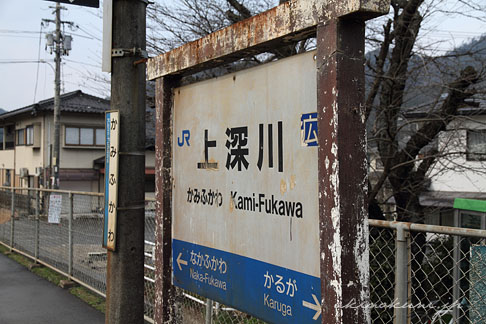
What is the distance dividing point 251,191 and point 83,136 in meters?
24.6

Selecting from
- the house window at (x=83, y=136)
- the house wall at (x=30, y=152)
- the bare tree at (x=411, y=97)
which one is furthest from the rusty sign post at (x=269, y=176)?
the house wall at (x=30, y=152)

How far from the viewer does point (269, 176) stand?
232 cm

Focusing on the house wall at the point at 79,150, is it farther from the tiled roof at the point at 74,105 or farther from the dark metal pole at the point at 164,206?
the dark metal pole at the point at 164,206

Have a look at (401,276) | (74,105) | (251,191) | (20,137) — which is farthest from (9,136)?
(401,276)

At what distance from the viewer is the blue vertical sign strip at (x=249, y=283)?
2107 millimetres

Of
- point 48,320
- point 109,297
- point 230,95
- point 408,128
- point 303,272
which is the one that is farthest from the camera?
point 408,128

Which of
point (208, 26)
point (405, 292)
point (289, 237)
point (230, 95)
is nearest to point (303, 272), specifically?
point (289, 237)

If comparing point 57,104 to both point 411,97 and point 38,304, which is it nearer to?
point 38,304

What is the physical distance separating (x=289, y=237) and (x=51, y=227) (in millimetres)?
7524

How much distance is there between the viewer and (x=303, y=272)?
2119mm

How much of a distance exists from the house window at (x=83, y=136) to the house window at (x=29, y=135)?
2496mm

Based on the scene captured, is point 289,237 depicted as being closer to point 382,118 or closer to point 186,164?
point 186,164

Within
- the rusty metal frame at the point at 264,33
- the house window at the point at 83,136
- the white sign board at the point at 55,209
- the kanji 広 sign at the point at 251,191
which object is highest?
the house window at the point at 83,136

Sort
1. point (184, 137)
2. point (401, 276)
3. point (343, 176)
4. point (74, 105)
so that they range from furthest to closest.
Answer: point (74, 105) → point (184, 137) → point (401, 276) → point (343, 176)
